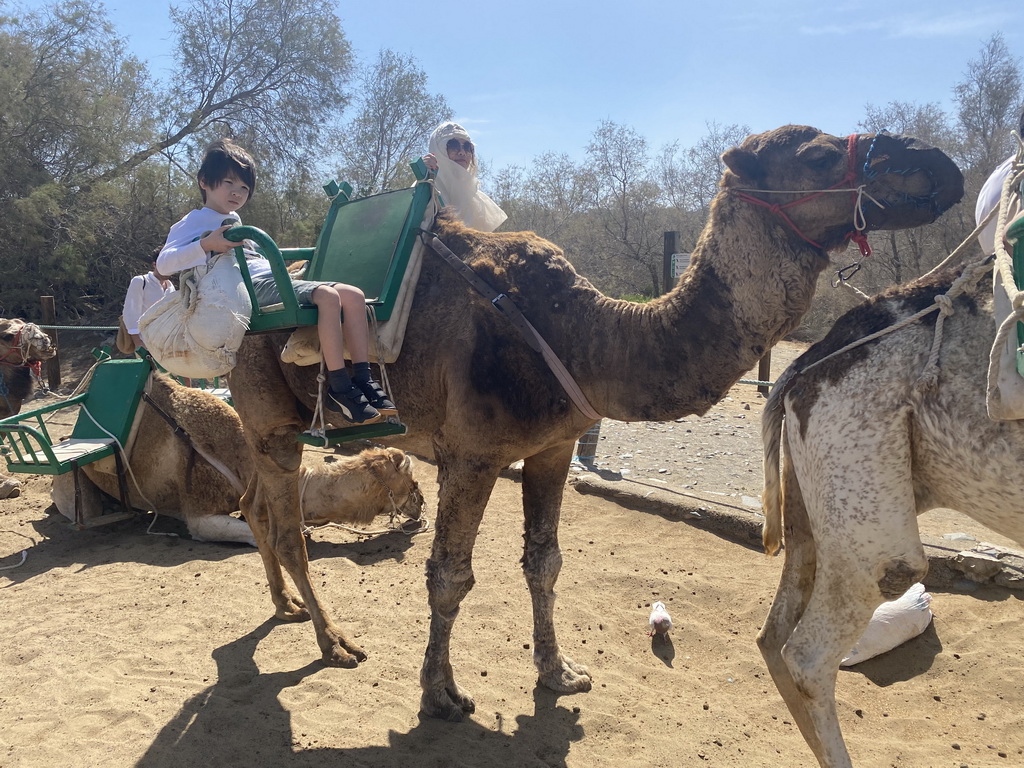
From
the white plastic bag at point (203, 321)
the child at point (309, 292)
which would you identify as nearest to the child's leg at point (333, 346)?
the child at point (309, 292)

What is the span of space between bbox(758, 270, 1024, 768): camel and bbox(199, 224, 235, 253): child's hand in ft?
7.74

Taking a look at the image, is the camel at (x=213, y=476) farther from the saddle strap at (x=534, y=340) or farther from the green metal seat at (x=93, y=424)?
the saddle strap at (x=534, y=340)

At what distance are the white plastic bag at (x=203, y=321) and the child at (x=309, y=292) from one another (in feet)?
0.35

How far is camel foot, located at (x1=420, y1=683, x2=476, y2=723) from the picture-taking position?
3512 mm

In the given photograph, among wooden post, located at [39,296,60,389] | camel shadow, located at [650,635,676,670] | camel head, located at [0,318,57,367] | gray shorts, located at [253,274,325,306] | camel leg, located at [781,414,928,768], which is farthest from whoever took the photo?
wooden post, located at [39,296,60,389]

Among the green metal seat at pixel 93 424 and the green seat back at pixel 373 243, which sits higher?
the green seat back at pixel 373 243

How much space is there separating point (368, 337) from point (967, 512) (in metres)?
2.45

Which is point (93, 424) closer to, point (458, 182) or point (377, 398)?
point (458, 182)

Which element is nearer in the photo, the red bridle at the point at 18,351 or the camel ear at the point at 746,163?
the camel ear at the point at 746,163

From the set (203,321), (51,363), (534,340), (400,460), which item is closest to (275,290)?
(203,321)

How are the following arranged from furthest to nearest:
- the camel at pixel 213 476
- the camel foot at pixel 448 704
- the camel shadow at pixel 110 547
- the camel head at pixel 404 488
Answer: the camel head at pixel 404 488 < the camel at pixel 213 476 < the camel shadow at pixel 110 547 < the camel foot at pixel 448 704

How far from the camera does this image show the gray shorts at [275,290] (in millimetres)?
3342

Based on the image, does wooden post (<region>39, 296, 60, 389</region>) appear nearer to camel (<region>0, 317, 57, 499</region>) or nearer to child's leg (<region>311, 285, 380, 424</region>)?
camel (<region>0, 317, 57, 499</region>)

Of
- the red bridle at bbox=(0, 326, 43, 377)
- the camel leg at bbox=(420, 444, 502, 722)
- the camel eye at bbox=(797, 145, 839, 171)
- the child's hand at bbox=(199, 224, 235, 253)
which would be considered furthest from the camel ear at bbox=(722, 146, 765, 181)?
the red bridle at bbox=(0, 326, 43, 377)
